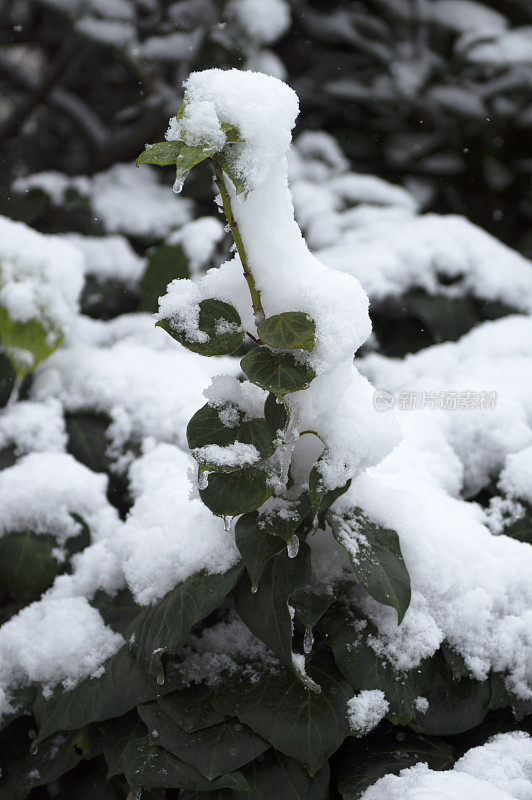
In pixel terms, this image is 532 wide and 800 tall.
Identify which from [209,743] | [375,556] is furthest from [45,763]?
[375,556]

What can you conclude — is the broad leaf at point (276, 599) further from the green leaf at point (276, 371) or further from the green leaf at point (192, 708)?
the green leaf at point (276, 371)

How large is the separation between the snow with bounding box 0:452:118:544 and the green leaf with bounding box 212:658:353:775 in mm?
358

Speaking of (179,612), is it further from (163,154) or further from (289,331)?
(163,154)

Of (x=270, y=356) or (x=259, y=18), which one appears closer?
(x=270, y=356)

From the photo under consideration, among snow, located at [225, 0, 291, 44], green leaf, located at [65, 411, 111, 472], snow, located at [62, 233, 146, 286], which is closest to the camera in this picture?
green leaf, located at [65, 411, 111, 472]

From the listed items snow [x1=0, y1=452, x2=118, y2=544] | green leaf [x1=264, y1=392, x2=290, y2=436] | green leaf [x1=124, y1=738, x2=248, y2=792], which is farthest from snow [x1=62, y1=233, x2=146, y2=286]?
green leaf [x1=124, y1=738, x2=248, y2=792]

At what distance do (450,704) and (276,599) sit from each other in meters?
0.25

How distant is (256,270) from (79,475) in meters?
0.54

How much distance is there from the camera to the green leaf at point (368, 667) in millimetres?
847

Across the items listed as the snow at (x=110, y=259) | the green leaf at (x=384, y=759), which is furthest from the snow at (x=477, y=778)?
the snow at (x=110, y=259)

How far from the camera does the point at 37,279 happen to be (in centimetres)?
134

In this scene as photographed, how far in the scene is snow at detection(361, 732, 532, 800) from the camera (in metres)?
0.77

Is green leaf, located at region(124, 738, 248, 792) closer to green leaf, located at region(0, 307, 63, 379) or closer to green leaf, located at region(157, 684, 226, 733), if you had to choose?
green leaf, located at region(157, 684, 226, 733)
